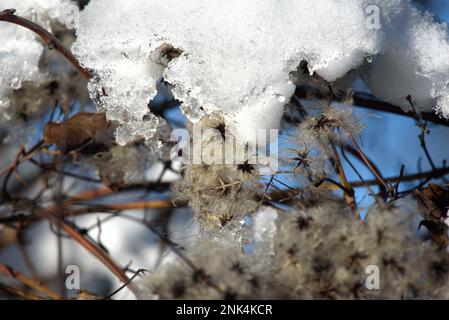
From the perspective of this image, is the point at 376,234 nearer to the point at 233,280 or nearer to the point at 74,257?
the point at 233,280

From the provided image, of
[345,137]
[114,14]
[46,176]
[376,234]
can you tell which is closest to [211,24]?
[114,14]

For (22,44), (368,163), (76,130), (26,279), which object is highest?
(22,44)

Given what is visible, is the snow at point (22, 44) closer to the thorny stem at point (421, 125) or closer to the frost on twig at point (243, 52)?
the frost on twig at point (243, 52)

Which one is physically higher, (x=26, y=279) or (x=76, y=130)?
(x=76, y=130)

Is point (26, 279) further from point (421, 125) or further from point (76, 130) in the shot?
point (421, 125)

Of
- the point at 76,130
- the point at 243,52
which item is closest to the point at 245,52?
the point at 243,52

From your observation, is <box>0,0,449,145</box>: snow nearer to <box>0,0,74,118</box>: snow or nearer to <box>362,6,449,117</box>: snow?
<box>362,6,449,117</box>: snow

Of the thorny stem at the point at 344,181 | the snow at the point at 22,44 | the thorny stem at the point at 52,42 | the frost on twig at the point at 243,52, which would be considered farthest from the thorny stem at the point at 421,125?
the snow at the point at 22,44

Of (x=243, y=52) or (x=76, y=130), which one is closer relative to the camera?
(x=243, y=52)
